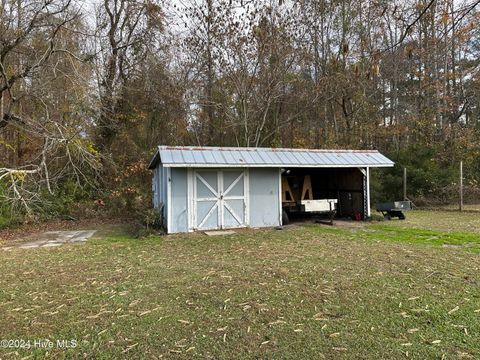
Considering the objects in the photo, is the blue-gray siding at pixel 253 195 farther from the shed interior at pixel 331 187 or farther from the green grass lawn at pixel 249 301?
the green grass lawn at pixel 249 301

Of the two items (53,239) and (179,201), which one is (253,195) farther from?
(53,239)

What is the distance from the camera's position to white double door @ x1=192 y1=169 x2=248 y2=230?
32.8 feet

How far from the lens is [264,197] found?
10797 millimetres

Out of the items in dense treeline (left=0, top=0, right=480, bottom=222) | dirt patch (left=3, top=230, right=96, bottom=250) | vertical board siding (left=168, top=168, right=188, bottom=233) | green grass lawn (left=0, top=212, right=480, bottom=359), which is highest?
dense treeline (left=0, top=0, right=480, bottom=222)

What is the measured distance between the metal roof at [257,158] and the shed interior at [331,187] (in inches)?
33.3

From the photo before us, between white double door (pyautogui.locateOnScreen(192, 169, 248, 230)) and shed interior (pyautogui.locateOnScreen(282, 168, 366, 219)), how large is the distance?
2.34 meters

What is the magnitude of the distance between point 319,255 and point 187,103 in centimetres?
1291

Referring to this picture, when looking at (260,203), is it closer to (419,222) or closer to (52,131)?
(419,222)

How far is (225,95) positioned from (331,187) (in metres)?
7.13

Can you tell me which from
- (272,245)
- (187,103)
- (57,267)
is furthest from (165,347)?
(187,103)

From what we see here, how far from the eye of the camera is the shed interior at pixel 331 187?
41.0 feet

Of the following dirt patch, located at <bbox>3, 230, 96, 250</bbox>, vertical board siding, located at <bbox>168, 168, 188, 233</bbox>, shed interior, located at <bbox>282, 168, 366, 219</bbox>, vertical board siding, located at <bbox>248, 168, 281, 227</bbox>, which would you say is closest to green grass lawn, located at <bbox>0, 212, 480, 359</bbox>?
dirt patch, located at <bbox>3, 230, 96, 250</bbox>

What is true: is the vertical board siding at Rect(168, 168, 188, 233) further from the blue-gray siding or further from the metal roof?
the metal roof

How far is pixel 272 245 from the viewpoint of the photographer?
7672 millimetres
